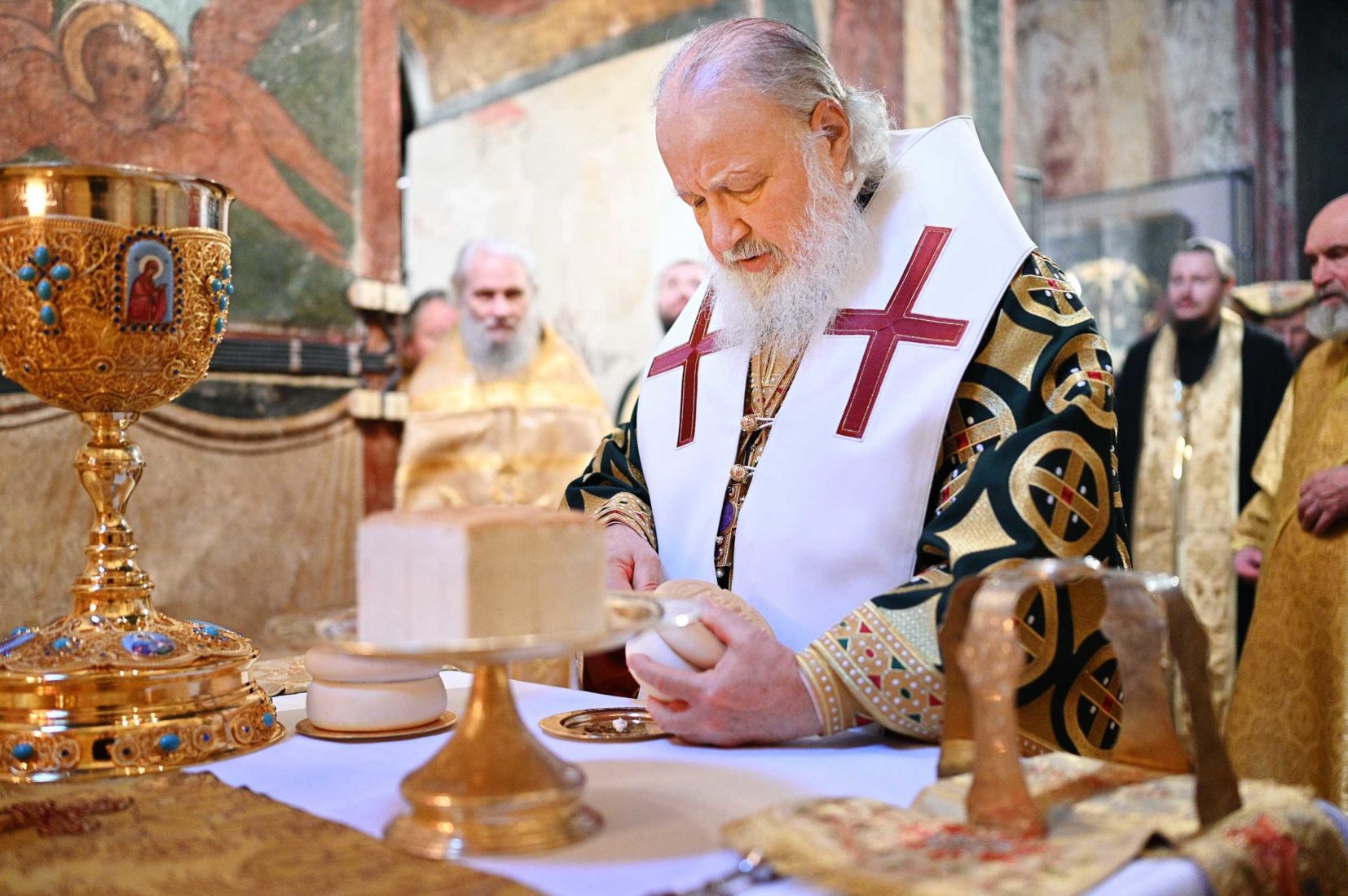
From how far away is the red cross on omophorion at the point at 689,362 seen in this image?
2.48 meters

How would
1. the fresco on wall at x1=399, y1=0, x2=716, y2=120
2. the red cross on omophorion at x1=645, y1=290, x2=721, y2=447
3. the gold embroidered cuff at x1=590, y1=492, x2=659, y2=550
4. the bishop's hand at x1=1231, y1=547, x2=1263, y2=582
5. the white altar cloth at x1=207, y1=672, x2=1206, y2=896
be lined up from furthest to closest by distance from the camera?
the fresco on wall at x1=399, y1=0, x2=716, y2=120, the bishop's hand at x1=1231, y1=547, x2=1263, y2=582, the red cross on omophorion at x1=645, y1=290, x2=721, y2=447, the gold embroidered cuff at x1=590, y1=492, x2=659, y2=550, the white altar cloth at x1=207, y1=672, x2=1206, y2=896

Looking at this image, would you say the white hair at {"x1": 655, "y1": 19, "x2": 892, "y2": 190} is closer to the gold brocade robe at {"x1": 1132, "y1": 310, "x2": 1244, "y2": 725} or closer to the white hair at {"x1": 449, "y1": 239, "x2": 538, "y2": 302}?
the white hair at {"x1": 449, "y1": 239, "x2": 538, "y2": 302}

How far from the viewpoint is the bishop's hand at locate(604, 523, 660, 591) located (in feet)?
6.83

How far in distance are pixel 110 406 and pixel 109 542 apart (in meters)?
0.19

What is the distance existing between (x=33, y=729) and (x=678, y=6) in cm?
691

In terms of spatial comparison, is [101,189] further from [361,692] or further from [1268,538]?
[1268,538]

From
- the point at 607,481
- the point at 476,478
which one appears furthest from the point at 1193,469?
the point at 607,481

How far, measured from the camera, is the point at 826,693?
5.39 feet

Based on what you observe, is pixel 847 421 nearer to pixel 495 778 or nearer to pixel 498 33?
pixel 495 778

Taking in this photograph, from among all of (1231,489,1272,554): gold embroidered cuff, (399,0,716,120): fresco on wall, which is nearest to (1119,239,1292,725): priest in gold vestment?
(1231,489,1272,554): gold embroidered cuff

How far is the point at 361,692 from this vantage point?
5.65 ft

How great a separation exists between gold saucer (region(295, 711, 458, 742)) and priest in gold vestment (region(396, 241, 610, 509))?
13.8 feet

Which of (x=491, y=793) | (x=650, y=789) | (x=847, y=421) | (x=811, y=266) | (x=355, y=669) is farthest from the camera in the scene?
(x=811, y=266)

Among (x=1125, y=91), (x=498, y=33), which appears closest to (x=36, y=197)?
(x=498, y=33)
